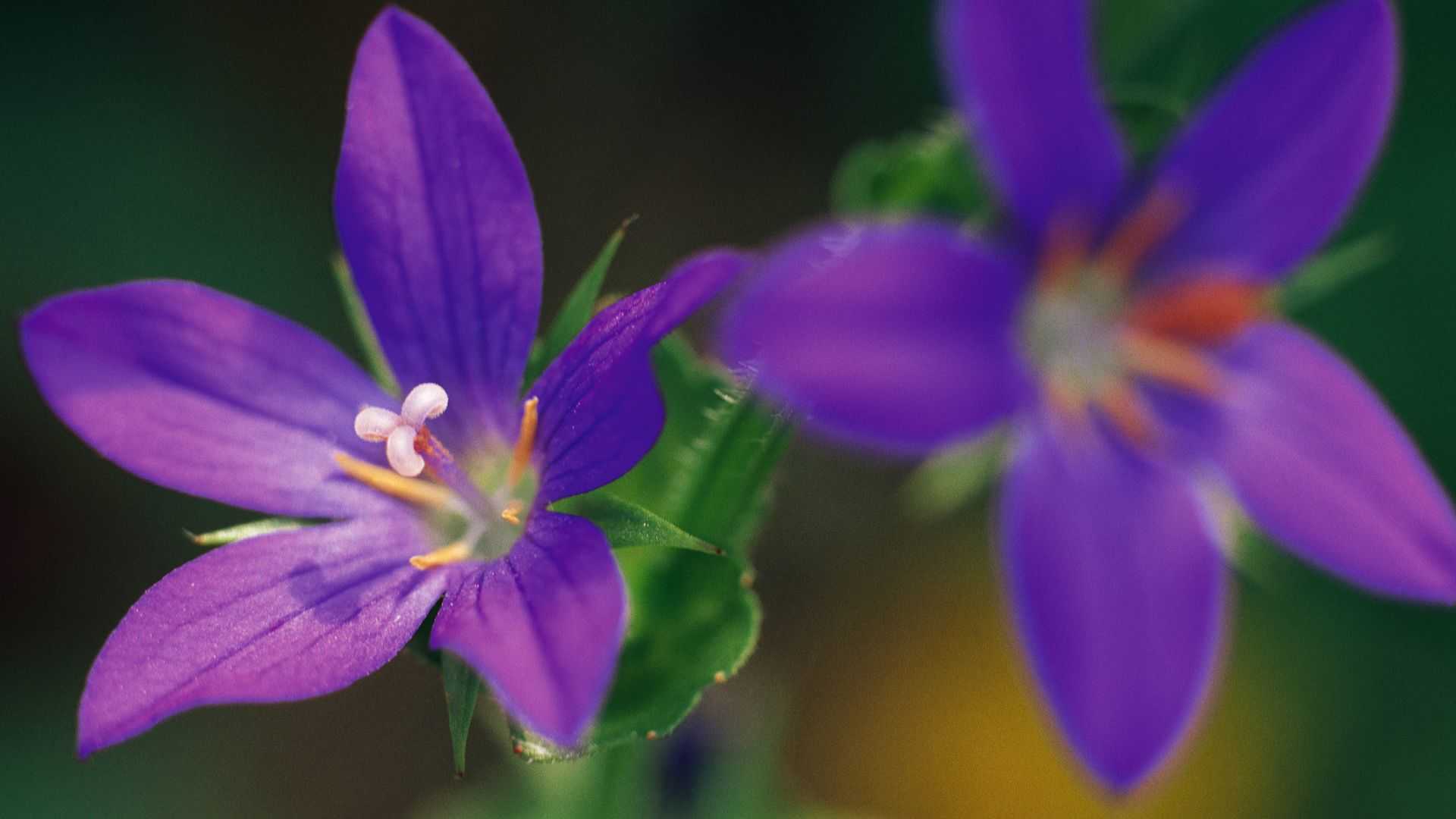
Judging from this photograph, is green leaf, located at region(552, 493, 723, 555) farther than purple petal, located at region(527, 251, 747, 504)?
Yes

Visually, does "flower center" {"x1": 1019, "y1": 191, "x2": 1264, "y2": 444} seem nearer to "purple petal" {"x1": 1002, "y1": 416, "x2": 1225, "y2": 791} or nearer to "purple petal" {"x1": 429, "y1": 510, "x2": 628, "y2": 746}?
"purple petal" {"x1": 1002, "y1": 416, "x2": 1225, "y2": 791}

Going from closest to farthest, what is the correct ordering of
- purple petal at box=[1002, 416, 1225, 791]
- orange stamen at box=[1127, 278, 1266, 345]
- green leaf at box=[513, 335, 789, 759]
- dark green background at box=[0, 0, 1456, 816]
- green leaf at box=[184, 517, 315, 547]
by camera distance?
purple petal at box=[1002, 416, 1225, 791]
orange stamen at box=[1127, 278, 1266, 345]
green leaf at box=[184, 517, 315, 547]
green leaf at box=[513, 335, 789, 759]
dark green background at box=[0, 0, 1456, 816]

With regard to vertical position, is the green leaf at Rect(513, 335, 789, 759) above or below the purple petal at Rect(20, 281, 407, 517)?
below

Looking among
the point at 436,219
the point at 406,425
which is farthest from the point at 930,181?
the point at 406,425

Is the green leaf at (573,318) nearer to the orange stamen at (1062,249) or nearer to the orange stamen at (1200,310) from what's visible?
the orange stamen at (1062,249)

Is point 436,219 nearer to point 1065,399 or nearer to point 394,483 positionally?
point 394,483

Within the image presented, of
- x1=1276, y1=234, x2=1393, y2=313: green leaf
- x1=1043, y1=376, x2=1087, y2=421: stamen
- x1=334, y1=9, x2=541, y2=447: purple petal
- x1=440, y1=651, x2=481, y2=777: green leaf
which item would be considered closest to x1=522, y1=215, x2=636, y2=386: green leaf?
A: x1=334, y1=9, x2=541, y2=447: purple petal

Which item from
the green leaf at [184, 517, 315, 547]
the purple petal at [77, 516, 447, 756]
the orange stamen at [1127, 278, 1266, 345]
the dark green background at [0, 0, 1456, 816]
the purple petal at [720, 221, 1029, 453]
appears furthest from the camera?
the dark green background at [0, 0, 1456, 816]
